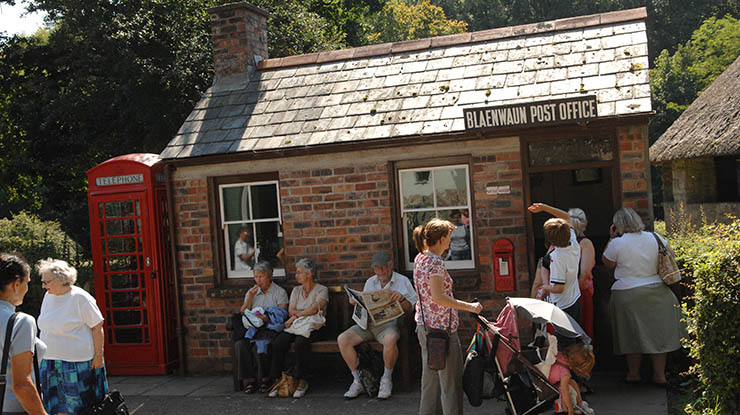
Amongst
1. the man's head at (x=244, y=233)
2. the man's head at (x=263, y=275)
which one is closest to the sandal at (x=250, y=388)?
the man's head at (x=263, y=275)

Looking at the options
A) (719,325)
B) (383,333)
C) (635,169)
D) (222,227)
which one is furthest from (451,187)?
(719,325)

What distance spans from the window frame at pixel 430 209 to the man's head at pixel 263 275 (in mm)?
1678

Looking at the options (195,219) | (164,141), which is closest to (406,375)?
(195,219)

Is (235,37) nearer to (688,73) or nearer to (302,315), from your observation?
(302,315)

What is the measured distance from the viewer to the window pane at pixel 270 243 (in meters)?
9.26

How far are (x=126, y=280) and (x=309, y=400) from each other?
360cm

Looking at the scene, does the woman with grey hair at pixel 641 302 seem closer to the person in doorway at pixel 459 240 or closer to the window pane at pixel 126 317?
the person in doorway at pixel 459 240

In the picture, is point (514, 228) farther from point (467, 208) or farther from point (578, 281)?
point (578, 281)

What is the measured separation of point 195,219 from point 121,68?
23.5 feet

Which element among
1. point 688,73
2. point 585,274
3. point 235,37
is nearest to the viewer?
point 585,274

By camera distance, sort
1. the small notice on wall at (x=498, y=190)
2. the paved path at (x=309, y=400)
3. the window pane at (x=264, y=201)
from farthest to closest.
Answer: the window pane at (x=264, y=201)
the small notice on wall at (x=498, y=190)
the paved path at (x=309, y=400)

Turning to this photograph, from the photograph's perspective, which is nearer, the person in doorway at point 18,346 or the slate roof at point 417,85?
the person in doorway at point 18,346

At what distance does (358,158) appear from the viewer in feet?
28.2

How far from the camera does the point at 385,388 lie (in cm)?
750
